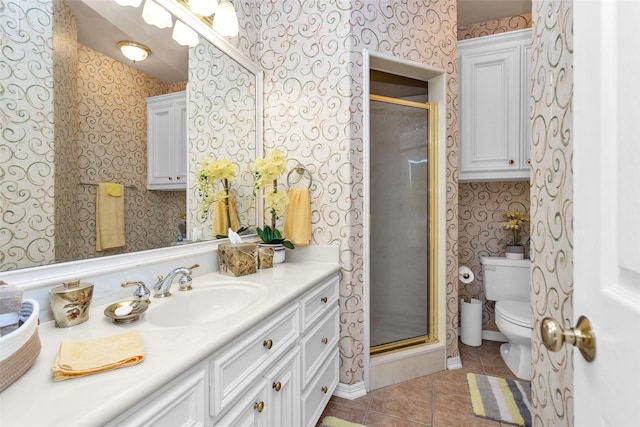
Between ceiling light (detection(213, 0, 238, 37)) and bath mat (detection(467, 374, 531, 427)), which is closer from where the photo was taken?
ceiling light (detection(213, 0, 238, 37))

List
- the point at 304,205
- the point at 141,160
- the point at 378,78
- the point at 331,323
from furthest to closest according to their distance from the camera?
1. the point at 378,78
2. the point at 304,205
3. the point at 331,323
4. the point at 141,160

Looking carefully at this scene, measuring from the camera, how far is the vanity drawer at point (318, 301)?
1.28m

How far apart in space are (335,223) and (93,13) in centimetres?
139

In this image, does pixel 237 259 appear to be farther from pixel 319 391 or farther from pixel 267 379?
pixel 319 391

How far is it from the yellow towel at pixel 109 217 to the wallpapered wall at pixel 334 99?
101 cm

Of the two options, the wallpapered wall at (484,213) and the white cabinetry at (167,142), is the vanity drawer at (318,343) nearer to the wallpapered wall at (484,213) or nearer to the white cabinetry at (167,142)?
the white cabinetry at (167,142)

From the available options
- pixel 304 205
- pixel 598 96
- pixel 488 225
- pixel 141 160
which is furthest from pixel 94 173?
pixel 488 225

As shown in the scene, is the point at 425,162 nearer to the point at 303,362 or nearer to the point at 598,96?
the point at 303,362

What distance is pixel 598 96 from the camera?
425mm

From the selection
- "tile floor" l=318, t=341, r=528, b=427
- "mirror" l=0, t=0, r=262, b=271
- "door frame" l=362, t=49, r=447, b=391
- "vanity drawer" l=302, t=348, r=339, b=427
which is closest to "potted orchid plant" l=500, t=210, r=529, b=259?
"door frame" l=362, t=49, r=447, b=391

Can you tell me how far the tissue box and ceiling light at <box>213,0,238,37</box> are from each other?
111 centimetres

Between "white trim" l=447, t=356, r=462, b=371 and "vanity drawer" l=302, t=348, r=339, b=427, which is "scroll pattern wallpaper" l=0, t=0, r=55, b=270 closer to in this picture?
"vanity drawer" l=302, t=348, r=339, b=427

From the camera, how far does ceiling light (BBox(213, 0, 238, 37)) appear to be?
153 centimetres

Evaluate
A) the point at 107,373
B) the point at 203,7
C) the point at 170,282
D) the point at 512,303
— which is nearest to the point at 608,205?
the point at 107,373
